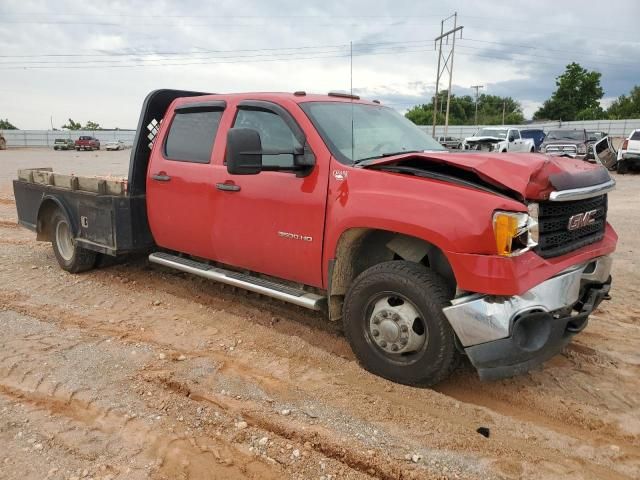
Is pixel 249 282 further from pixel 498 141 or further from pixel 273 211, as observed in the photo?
pixel 498 141

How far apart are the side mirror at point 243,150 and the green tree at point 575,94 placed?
6852 cm

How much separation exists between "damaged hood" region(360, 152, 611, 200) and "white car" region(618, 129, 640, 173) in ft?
61.1

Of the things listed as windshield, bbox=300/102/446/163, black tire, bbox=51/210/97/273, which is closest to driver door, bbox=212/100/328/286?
windshield, bbox=300/102/446/163

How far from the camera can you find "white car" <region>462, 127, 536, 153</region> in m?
24.1

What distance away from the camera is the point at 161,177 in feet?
16.6

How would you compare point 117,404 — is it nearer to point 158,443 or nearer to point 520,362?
point 158,443

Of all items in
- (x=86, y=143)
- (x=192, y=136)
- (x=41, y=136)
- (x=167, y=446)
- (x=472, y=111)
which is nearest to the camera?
(x=167, y=446)

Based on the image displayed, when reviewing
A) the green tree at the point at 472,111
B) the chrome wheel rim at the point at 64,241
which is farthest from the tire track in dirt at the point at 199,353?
the green tree at the point at 472,111

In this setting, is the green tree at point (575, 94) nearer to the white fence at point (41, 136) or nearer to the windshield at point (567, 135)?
the windshield at point (567, 135)

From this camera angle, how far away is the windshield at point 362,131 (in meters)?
3.93

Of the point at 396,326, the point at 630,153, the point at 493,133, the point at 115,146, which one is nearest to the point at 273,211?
the point at 396,326

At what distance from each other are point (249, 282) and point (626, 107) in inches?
2921

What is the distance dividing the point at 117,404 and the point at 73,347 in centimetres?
109

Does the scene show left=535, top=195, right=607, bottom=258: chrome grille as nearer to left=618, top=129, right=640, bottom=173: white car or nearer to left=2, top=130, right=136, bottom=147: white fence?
left=618, top=129, right=640, bottom=173: white car
